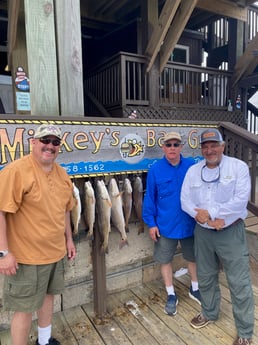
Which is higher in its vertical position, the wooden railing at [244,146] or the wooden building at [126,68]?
the wooden building at [126,68]

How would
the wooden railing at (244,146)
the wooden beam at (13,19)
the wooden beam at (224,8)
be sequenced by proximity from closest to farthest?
the wooden railing at (244,146) < the wooden beam at (13,19) < the wooden beam at (224,8)

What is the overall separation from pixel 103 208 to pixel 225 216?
1.03 metres

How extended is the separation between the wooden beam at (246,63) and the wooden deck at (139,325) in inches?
235

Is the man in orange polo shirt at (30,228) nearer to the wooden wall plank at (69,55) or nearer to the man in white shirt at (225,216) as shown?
the wooden wall plank at (69,55)

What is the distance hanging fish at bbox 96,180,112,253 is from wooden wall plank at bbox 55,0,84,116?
2.44ft

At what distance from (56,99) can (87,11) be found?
567 cm

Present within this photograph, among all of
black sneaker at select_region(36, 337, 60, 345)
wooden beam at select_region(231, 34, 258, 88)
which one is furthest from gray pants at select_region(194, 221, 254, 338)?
wooden beam at select_region(231, 34, 258, 88)

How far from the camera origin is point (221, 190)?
2332mm

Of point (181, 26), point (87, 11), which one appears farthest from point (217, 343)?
point (87, 11)

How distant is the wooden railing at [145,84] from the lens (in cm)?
618

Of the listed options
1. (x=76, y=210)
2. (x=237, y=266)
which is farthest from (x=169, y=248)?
(x=76, y=210)

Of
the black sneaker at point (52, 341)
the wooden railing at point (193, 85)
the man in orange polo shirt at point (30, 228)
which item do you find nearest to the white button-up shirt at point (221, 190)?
the man in orange polo shirt at point (30, 228)

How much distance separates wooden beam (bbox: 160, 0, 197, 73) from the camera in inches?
204

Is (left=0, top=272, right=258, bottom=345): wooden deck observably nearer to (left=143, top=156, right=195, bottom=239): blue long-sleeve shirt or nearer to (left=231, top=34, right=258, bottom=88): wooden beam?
(left=143, top=156, right=195, bottom=239): blue long-sleeve shirt
